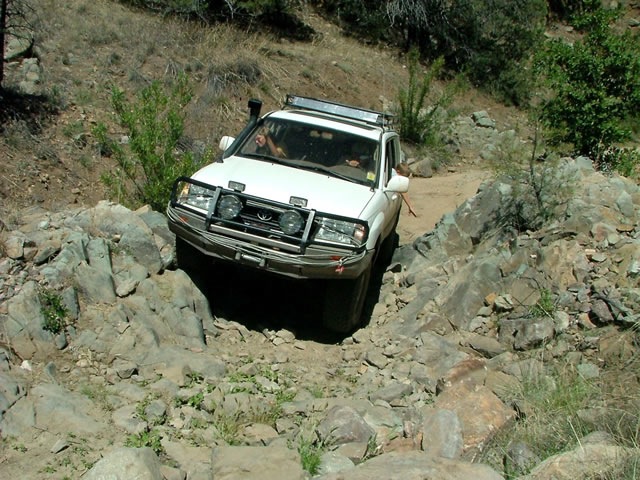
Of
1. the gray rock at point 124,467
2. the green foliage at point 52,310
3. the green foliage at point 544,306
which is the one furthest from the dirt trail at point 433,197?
the gray rock at point 124,467

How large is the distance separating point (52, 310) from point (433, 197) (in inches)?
312

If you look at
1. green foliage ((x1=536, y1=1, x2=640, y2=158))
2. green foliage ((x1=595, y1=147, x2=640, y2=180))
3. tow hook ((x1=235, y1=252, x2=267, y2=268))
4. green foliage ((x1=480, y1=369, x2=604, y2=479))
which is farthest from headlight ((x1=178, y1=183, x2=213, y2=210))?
green foliage ((x1=536, y1=1, x2=640, y2=158))

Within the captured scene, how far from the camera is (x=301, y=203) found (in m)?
6.48

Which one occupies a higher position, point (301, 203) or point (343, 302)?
point (301, 203)

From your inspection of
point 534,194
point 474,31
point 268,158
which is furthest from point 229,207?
point 474,31

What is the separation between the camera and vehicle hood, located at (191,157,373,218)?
6582 mm

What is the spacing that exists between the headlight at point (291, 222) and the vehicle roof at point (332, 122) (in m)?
1.72

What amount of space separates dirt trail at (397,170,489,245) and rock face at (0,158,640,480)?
2.51 metres

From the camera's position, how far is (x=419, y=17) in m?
21.2

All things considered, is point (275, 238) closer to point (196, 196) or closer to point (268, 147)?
point (196, 196)

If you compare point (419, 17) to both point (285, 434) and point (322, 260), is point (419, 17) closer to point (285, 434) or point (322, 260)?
point (322, 260)

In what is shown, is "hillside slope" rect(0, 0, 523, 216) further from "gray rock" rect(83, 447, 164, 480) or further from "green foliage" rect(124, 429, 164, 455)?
"gray rock" rect(83, 447, 164, 480)

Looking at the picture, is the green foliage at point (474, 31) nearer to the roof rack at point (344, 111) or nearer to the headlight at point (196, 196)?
the roof rack at point (344, 111)

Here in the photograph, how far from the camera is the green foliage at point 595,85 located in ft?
31.6
